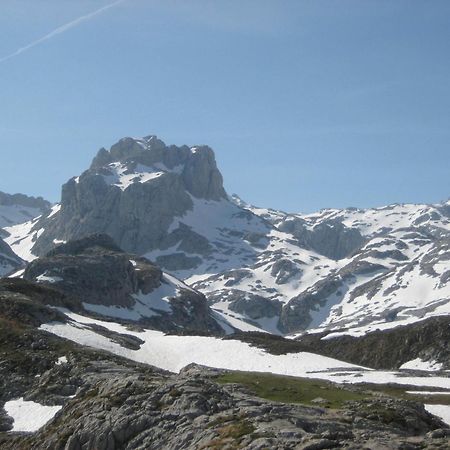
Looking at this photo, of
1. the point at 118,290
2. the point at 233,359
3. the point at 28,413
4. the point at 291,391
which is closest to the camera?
the point at 291,391

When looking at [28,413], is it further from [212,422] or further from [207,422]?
[212,422]

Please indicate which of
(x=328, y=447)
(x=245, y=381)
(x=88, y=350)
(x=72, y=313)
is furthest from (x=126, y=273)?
(x=328, y=447)

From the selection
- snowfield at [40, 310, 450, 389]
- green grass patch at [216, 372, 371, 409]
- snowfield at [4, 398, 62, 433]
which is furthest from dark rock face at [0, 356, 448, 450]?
snowfield at [40, 310, 450, 389]

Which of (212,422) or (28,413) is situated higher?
(212,422)

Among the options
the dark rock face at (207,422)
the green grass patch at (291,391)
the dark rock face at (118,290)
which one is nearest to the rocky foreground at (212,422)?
the dark rock face at (207,422)

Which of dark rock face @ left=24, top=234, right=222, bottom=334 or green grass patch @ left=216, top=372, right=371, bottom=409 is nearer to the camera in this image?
green grass patch @ left=216, top=372, right=371, bottom=409

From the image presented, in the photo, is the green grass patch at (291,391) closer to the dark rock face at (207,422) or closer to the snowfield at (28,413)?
the dark rock face at (207,422)

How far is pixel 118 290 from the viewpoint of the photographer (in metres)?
180

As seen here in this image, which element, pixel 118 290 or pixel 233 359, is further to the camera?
pixel 118 290

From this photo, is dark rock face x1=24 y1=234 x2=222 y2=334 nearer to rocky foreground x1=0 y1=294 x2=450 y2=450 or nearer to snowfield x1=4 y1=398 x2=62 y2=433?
snowfield x1=4 y1=398 x2=62 y2=433

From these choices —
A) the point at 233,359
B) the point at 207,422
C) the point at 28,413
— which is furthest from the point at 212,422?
the point at 233,359

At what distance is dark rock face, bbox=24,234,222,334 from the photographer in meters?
A: 171

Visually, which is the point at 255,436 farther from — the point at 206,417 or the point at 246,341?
the point at 246,341

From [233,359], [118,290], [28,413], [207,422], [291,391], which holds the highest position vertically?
[118,290]
